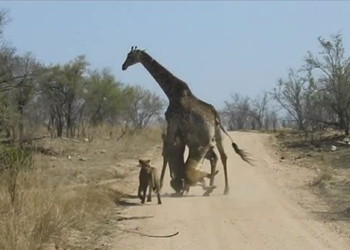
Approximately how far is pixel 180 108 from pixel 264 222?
499 cm

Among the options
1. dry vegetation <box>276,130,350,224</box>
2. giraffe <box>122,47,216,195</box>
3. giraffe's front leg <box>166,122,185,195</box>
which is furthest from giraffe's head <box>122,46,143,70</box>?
dry vegetation <box>276,130,350,224</box>

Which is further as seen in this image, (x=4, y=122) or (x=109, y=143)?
(x=109, y=143)

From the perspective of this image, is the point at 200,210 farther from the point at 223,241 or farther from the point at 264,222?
the point at 223,241

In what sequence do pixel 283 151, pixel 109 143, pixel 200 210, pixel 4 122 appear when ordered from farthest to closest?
1. pixel 109 143
2. pixel 283 151
3. pixel 4 122
4. pixel 200 210

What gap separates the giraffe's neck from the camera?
1662 centimetres

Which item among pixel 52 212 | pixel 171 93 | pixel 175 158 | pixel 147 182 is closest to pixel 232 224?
pixel 52 212

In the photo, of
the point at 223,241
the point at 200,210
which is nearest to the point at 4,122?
the point at 200,210

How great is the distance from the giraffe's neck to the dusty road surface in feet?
7.85

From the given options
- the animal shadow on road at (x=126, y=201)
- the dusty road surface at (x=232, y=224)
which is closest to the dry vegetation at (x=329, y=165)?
the dusty road surface at (x=232, y=224)

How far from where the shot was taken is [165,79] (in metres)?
17.2

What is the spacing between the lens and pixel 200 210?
13.2 metres

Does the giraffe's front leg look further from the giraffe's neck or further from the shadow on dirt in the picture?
the shadow on dirt

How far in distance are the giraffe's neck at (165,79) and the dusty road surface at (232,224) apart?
7.85 ft

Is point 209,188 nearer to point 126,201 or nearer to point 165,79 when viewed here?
point 126,201
